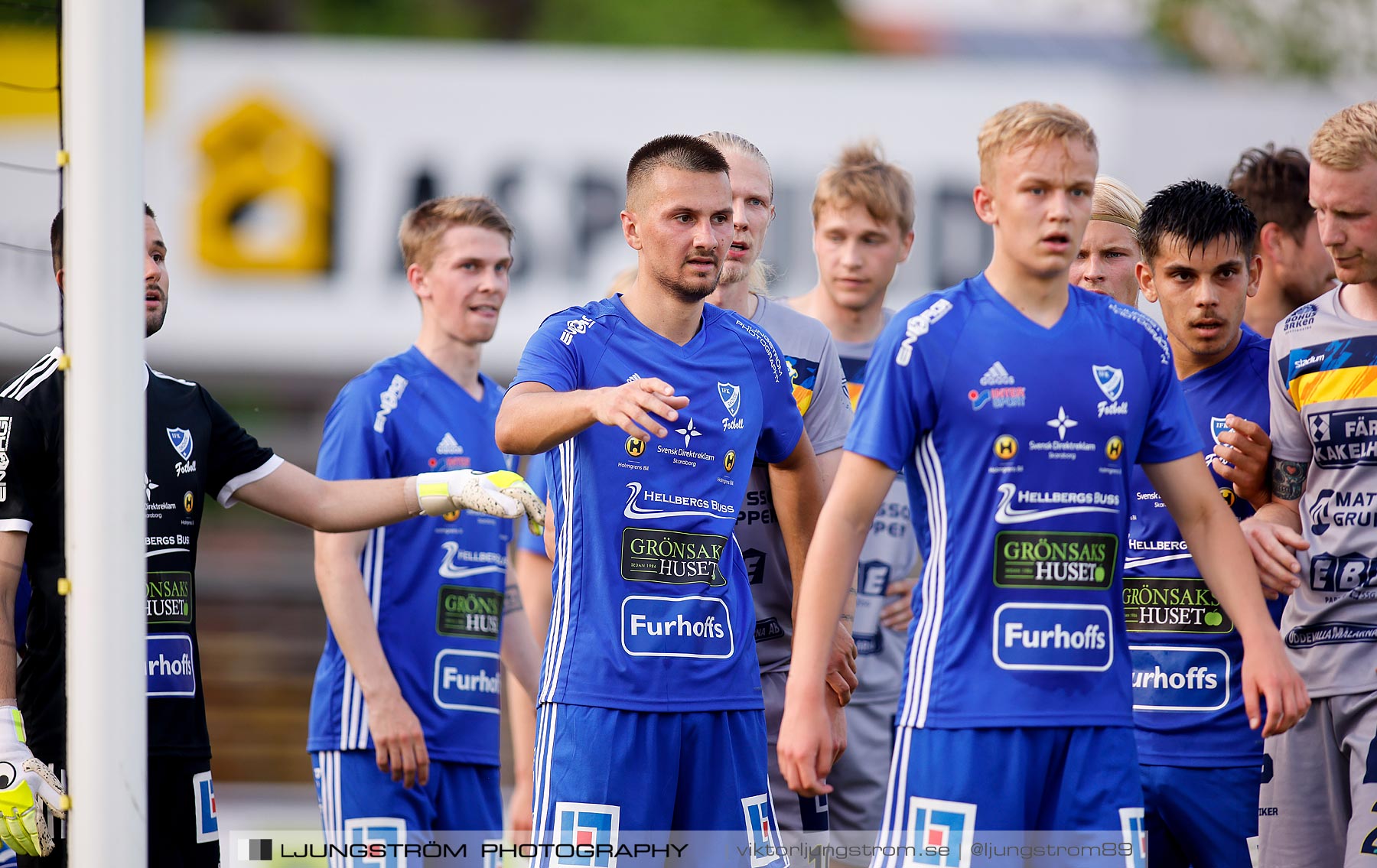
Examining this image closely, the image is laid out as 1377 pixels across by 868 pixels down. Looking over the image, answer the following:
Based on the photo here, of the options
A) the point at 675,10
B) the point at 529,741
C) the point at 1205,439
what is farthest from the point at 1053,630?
the point at 675,10

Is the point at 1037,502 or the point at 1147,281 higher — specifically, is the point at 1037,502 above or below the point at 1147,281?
below

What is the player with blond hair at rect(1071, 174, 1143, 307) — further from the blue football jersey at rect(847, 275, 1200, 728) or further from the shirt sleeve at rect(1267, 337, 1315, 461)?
the blue football jersey at rect(847, 275, 1200, 728)

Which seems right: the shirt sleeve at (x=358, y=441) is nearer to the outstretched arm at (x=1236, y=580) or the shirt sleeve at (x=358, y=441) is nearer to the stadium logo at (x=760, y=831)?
the stadium logo at (x=760, y=831)

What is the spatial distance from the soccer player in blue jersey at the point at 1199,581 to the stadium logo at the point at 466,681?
7.49 ft

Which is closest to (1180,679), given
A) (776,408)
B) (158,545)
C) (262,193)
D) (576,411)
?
(776,408)

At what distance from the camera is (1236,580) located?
395 cm

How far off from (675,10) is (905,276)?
49.9 feet

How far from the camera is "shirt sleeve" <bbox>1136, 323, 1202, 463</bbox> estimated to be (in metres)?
3.99

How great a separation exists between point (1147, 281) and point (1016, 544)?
1701 mm

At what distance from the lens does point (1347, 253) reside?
4.60 metres

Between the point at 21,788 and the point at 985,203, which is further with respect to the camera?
the point at 21,788

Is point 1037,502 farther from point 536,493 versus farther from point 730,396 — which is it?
point 536,493

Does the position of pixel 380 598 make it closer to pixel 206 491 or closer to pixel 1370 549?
pixel 206 491

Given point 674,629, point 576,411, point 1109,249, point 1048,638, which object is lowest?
point 1048,638
